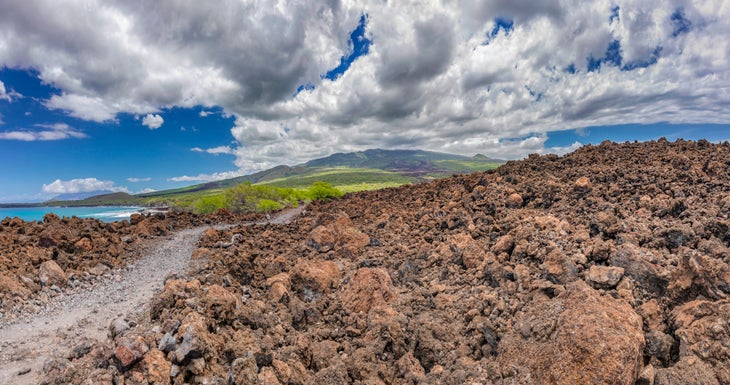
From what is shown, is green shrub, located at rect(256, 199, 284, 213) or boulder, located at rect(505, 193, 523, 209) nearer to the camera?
boulder, located at rect(505, 193, 523, 209)

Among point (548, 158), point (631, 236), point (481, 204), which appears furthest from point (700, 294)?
point (548, 158)

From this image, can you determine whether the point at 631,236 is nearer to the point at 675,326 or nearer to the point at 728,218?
the point at 728,218

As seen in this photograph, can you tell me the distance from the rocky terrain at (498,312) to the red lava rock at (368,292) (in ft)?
0.13

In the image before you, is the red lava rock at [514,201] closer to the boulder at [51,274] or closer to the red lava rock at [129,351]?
the red lava rock at [129,351]

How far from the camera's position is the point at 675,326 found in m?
5.67

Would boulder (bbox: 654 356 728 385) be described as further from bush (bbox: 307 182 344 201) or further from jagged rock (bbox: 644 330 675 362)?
bush (bbox: 307 182 344 201)

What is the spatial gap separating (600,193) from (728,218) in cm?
455

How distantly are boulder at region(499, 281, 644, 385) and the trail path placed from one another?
33.2ft

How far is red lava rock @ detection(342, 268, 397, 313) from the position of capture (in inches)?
374

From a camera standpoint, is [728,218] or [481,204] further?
[481,204]

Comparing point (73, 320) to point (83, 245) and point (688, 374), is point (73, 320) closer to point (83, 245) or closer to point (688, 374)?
point (83, 245)

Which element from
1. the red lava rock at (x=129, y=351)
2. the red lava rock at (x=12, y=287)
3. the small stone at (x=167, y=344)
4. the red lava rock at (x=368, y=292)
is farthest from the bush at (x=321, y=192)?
the red lava rock at (x=129, y=351)

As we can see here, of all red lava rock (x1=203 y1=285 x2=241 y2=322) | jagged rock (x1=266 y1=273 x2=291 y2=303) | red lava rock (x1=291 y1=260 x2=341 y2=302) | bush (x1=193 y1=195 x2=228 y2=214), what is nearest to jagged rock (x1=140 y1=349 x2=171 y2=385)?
red lava rock (x1=203 y1=285 x2=241 y2=322)

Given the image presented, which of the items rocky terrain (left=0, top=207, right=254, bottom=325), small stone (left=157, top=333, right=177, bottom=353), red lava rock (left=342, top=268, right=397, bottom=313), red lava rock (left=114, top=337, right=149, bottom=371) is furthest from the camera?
rocky terrain (left=0, top=207, right=254, bottom=325)
